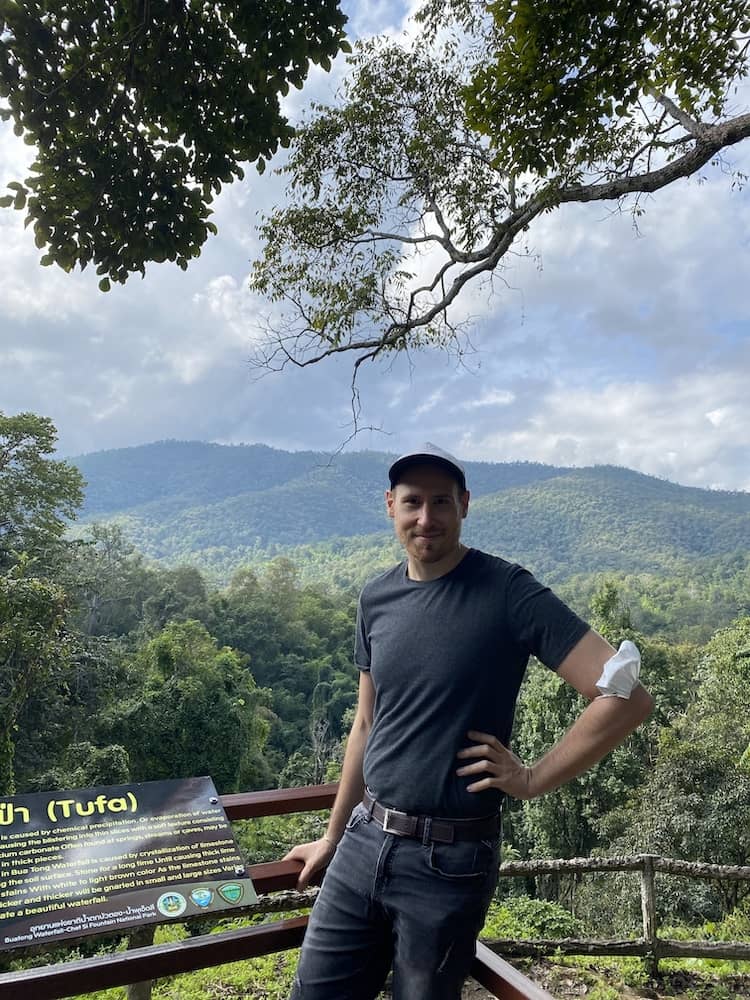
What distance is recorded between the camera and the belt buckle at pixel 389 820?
132cm

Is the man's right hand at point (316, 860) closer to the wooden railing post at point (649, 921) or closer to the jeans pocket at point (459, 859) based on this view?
the jeans pocket at point (459, 859)

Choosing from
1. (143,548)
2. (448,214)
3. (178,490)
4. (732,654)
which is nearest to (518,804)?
(732,654)

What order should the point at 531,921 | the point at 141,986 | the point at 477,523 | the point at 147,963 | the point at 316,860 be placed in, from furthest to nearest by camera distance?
1. the point at 477,523
2. the point at 531,921
3. the point at 141,986
4. the point at 316,860
5. the point at 147,963

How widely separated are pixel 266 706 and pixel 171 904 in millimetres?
31781

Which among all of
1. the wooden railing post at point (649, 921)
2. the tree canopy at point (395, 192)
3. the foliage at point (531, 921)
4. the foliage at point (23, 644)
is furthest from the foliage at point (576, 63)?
the foliage at point (23, 644)

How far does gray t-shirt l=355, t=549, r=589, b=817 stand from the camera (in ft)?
4.27

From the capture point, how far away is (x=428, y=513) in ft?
→ 4.82

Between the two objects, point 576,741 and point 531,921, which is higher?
point 576,741

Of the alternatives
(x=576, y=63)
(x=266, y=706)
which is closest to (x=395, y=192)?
(x=576, y=63)

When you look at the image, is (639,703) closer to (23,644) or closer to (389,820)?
(389,820)

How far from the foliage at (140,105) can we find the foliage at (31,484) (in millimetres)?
18620

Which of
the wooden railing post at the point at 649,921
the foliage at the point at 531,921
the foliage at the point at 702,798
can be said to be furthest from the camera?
the foliage at the point at 702,798

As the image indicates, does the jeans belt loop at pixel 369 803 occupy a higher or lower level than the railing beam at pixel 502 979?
higher

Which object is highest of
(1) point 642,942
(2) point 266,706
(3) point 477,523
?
(3) point 477,523
